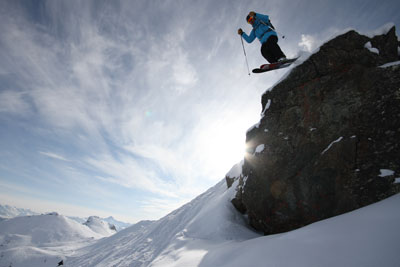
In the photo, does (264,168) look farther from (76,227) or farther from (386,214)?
(76,227)

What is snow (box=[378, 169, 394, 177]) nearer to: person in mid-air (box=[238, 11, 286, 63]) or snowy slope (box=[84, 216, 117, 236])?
person in mid-air (box=[238, 11, 286, 63])

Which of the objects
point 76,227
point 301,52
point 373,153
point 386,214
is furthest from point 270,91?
point 76,227

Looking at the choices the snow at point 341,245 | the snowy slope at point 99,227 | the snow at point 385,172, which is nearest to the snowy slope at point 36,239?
the snowy slope at point 99,227

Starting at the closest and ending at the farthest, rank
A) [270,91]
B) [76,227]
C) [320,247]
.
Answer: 1. [320,247]
2. [270,91]
3. [76,227]

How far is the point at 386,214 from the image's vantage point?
364 cm

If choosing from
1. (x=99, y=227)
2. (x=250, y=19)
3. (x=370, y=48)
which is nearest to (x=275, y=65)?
(x=250, y=19)

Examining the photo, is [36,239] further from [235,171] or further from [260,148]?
[260,148]

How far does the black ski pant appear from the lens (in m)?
7.87

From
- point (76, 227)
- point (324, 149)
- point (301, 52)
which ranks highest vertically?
point (76, 227)

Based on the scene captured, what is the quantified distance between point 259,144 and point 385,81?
4124 millimetres

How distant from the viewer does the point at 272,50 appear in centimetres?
799

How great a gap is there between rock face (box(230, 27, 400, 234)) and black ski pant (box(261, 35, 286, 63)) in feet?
5.89

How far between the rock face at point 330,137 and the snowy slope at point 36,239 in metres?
28.6

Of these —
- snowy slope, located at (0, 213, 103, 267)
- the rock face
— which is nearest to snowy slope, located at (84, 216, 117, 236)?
snowy slope, located at (0, 213, 103, 267)
